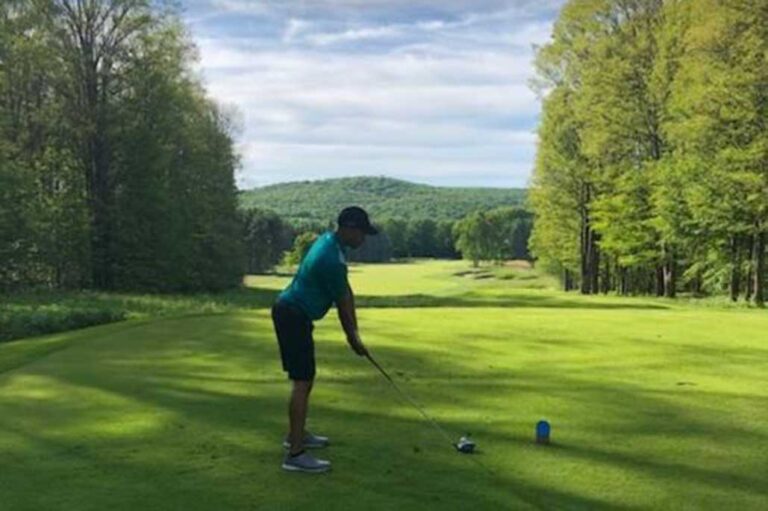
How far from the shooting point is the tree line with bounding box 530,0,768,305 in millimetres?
32688

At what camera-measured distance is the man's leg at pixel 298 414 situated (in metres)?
6.70

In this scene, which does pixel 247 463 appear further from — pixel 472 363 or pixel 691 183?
pixel 691 183

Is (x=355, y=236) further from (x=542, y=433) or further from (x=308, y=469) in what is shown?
(x=542, y=433)

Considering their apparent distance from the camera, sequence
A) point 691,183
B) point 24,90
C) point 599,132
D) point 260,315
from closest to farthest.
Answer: point 260,315 → point 691,183 → point 24,90 → point 599,132

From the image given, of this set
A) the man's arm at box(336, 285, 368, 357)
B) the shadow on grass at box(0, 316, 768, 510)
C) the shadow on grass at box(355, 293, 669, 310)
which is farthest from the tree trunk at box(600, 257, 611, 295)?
the man's arm at box(336, 285, 368, 357)

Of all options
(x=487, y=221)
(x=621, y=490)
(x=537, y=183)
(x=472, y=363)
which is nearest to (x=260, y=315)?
(x=472, y=363)

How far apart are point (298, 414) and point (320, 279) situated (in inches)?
46.2

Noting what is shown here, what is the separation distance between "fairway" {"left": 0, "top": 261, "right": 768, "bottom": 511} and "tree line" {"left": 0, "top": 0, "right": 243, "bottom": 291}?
24869mm

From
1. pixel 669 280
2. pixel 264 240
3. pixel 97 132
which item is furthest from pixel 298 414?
pixel 264 240

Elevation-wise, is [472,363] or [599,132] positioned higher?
[599,132]

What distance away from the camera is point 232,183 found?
182ft

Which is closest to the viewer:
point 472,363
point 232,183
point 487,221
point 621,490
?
point 621,490

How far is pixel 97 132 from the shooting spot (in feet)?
129

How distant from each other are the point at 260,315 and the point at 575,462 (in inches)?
562
